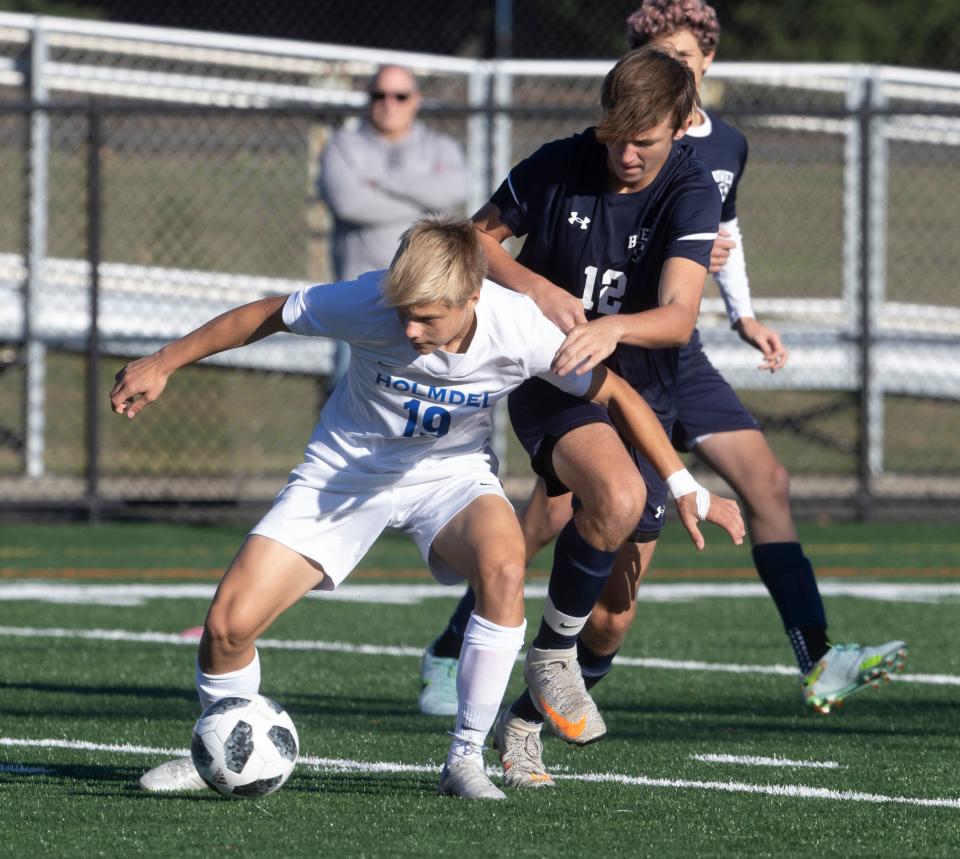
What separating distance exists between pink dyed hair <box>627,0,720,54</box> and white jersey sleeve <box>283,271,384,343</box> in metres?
1.43

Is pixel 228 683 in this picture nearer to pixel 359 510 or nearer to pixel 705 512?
pixel 359 510

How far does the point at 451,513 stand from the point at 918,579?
16.5ft

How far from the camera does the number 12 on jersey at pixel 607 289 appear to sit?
4.95 metres

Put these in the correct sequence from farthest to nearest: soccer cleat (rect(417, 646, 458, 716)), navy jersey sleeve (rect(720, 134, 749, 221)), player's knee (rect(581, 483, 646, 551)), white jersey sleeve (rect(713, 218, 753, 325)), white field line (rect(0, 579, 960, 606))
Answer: white field line (rect(0, 579, 960, 606)) < white jersey sleeve (rect(713, 218, 753, 325)) < navy jersey sleeve (rect(720, 134, 749, 221)) < soccer cleat (rect(417, 646, 458, 716)) < player's knee (rect(581, 483, 646, 551))

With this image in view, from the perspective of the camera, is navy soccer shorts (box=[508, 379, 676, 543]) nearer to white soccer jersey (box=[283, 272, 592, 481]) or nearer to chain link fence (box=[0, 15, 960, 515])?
white soccer jersey (box=[283, 272, 592, 481])

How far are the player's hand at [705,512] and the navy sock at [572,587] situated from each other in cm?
34

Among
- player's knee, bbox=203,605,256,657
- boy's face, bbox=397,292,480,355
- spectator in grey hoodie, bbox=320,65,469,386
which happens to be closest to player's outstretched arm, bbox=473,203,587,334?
boy's face, bbox=397,292,480,355

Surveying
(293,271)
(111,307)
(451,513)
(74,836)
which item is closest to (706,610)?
(451,513)

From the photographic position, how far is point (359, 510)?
4.61 meters

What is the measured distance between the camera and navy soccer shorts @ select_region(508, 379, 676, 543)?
187 inches

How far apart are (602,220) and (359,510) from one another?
1.00 m

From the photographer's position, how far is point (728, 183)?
226 inches

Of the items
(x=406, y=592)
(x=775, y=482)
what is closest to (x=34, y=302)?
(x=406, y=592)

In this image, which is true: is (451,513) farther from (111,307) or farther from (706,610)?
(111,307)
